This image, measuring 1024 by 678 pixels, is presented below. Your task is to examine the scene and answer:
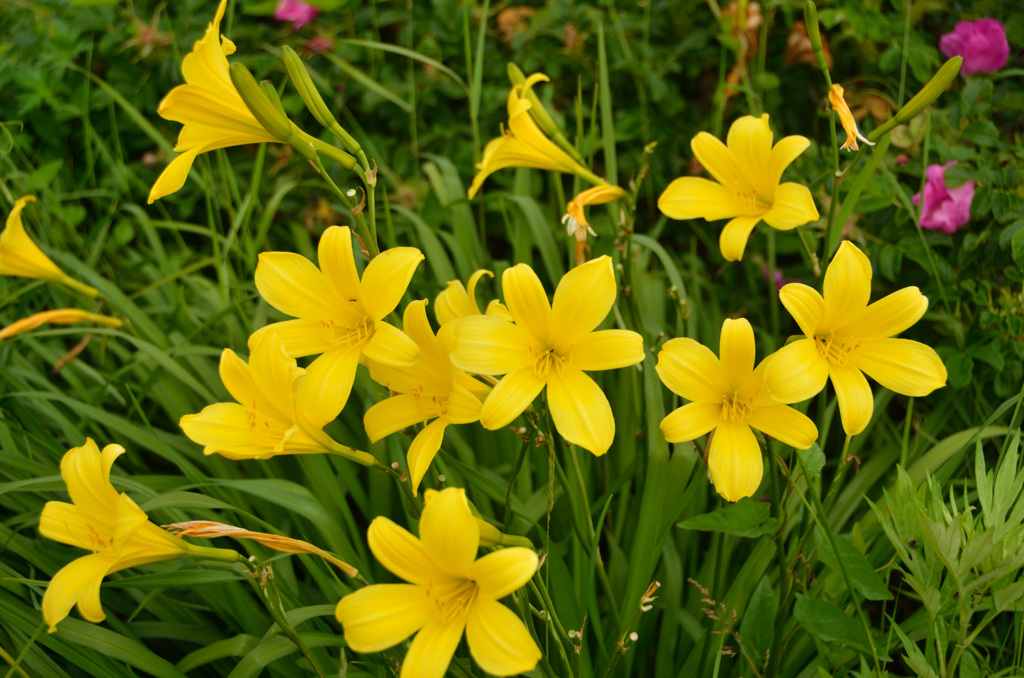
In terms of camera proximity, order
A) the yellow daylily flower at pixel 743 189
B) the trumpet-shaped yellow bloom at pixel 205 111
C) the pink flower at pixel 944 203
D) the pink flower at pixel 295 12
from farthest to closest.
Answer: the pink flower at pixel 295 12 < the pink flower at pixel 944 203 < the yellow daylily flower at pixel 743 189 < the trumpet-shaped yellow bloom at pixel 205 111

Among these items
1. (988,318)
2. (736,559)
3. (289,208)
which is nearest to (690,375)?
(736,559)

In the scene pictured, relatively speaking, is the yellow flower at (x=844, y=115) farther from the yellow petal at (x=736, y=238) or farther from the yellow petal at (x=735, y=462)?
the yellow petal at (x=735, y=462)

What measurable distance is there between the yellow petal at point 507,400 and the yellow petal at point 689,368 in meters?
0.20

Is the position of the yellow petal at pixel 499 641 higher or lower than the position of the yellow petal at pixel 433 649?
higher

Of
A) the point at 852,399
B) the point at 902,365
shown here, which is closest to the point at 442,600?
the point at 852,399

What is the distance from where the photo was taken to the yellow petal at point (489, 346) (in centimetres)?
96

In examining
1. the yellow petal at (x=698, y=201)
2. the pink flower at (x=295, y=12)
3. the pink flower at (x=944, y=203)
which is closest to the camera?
the yellow petal at (x=698, y=201)

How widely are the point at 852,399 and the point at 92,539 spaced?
3.73 feet

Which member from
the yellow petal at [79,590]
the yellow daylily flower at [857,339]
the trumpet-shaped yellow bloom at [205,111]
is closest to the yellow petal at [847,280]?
the yellow daylily flower at [857,339]

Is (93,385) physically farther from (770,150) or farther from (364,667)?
(770,150)

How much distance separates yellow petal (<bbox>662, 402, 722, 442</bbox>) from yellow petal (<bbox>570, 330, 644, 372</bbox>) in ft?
0.39

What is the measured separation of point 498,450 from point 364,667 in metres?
0.58

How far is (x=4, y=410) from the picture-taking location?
184cm

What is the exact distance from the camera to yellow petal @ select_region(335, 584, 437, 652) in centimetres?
88
